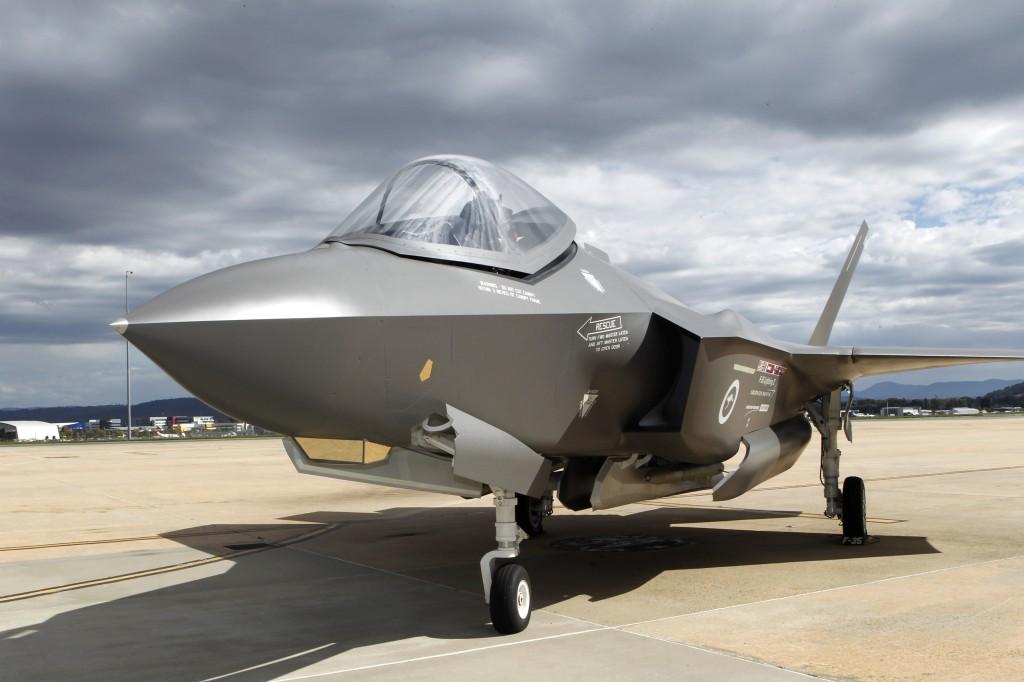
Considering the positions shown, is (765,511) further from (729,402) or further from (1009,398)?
(1009,398)

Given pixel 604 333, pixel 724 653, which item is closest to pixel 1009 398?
pixel 604 333

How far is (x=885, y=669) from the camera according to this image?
4789mm

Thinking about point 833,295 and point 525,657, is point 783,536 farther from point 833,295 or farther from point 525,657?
point 525,657

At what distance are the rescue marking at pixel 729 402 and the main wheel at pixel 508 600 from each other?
236 centimetres

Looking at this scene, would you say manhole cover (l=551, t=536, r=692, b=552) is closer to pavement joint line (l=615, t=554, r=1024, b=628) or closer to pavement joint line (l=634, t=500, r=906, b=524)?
pavement joint line (l=634, t=500, r=906, b=524)

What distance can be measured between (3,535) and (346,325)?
9388mm

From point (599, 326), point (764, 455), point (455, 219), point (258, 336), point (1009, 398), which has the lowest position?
point (1009, 398)

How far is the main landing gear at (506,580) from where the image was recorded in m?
5.71

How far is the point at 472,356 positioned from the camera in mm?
5336

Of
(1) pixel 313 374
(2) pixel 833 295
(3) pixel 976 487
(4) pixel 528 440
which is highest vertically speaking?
(2) pixel 833 295

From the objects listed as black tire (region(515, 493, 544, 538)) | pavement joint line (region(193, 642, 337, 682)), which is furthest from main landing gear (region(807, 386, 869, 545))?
pavement joint line (region(193, 642, 337, 682))

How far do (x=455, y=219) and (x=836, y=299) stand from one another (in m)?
8.73

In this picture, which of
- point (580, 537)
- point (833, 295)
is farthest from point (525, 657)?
point (833, 295)

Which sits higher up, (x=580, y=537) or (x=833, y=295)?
(x=833, y=295)
